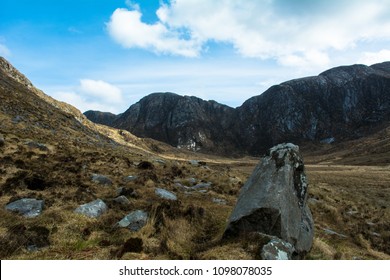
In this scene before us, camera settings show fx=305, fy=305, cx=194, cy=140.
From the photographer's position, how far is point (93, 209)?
1324cm

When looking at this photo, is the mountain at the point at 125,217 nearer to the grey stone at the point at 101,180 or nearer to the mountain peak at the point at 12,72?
the grey stone at the point at 101,180

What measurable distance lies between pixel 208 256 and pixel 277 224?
325 centimetres

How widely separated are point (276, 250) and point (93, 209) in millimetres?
8010

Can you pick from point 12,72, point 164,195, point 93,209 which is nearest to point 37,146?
point 164,195

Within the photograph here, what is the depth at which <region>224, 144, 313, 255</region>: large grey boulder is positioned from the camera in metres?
10.9

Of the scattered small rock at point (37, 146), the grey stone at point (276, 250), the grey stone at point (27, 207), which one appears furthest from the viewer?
the scattered small rock at point (37, 146)

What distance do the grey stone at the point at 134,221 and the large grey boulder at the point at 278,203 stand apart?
3563mm

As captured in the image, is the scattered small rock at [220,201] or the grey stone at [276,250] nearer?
the grey stone at [276,250]

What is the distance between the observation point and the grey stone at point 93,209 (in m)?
12.8

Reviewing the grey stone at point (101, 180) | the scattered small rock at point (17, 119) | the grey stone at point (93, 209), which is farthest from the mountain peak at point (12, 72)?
the grey stone at point (93, 209)

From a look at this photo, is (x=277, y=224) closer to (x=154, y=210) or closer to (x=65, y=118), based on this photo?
(x=154, y=210)

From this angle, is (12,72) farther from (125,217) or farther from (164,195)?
(125,217)
